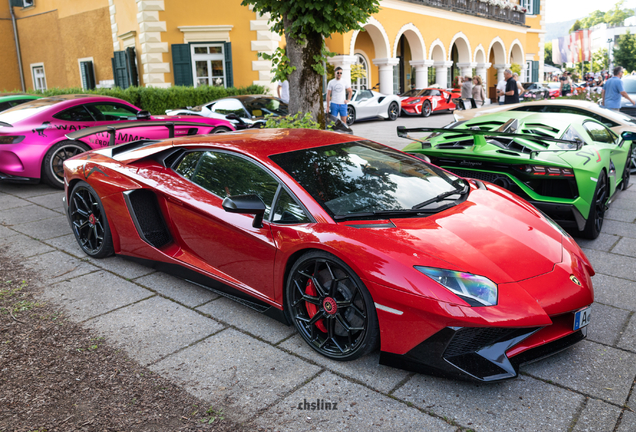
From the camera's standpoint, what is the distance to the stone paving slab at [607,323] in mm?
3199

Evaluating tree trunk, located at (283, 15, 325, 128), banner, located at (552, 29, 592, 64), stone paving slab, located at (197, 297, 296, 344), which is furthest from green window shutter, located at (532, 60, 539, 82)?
stone paving slab, located at (197, 297, 296, 344)

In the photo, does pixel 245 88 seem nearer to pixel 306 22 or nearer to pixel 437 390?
pixel 306 22

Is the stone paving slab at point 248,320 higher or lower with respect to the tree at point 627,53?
lower

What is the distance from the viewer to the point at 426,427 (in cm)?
241

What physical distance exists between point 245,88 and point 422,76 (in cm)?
1293

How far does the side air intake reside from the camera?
3.99 metres

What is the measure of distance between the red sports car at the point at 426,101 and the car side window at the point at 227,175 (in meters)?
17.9

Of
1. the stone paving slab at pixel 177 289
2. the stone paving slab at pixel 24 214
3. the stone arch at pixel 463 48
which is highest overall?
the stone arch at pixel 463 48

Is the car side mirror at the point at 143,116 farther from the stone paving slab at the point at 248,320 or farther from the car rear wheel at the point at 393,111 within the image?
the car rear wheel at the point at 393,111

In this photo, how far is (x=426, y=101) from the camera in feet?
69.3

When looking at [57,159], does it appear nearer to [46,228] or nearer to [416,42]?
[46,228]

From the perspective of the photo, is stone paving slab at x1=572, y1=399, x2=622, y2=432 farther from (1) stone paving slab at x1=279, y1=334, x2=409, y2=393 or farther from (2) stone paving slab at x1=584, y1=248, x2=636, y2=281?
(2) stone paving slab at x1=584, y1=248, x2=636, y2=281

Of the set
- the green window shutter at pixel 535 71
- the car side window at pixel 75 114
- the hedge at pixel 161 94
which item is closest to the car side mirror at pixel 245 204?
the car side window at pixel 75 114

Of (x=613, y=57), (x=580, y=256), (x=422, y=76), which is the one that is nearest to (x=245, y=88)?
(x=422, y=76)
